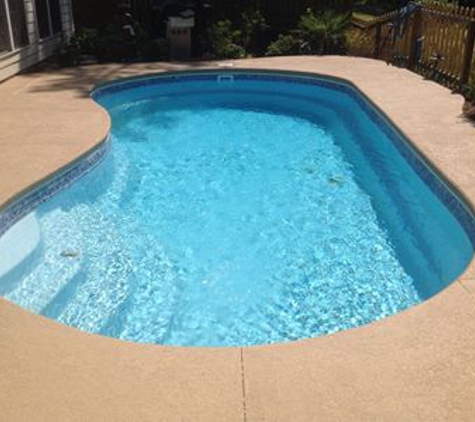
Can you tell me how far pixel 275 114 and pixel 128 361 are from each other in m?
7.75

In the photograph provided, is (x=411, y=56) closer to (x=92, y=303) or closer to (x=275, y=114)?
(x=275, y=114)

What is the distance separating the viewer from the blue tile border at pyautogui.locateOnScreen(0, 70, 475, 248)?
5.04 m

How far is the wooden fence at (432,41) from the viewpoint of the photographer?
30.0ft

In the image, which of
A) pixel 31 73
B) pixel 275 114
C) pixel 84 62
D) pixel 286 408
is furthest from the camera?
pixel 84 62

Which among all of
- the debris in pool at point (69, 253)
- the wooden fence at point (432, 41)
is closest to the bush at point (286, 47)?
the wooden fence at point (432, 41)

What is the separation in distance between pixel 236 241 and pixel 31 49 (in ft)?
24.7

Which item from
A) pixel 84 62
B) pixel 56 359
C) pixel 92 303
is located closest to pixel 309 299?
pixel 92 303

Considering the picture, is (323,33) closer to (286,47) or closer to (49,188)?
(286,47)

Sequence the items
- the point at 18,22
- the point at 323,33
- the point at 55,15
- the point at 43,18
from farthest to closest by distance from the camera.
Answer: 1. the point at 323,33
2. the point at 55,15
3. the point at 43,18
4. the point at 18,22

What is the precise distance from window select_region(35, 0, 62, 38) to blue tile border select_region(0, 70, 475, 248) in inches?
101

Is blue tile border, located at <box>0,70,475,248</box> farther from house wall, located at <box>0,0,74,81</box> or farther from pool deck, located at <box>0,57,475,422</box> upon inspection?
house wall, located at <box>0,0,74,81</box>

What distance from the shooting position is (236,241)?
5.64m

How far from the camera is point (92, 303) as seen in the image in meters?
4.56

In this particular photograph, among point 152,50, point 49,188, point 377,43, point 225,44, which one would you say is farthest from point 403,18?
point 49,188
